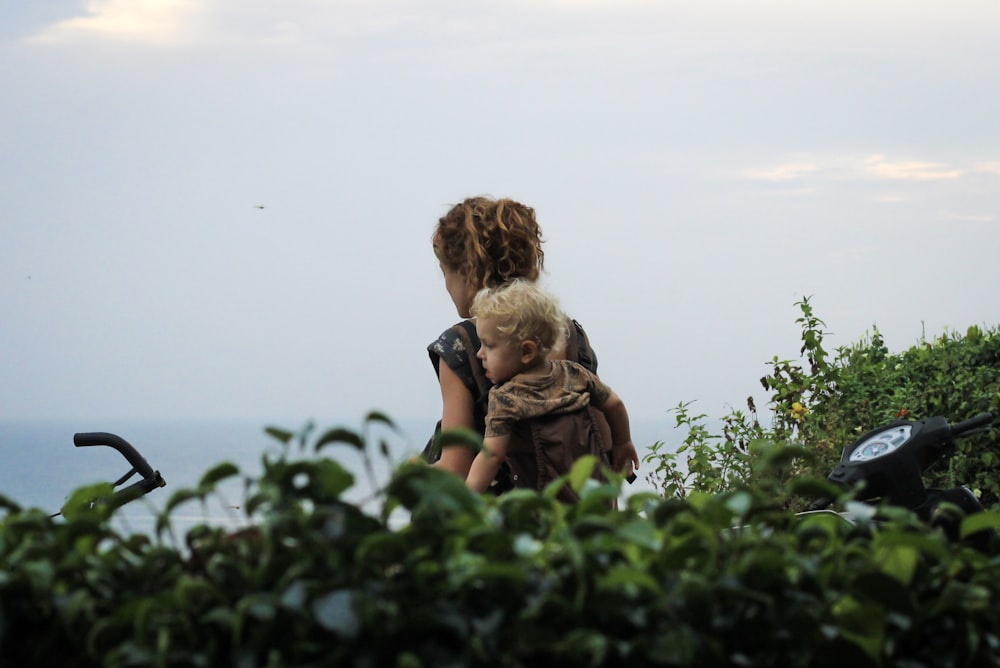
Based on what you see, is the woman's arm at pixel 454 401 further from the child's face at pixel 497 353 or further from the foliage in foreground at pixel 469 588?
the foliage in foreground at pixel 469 588

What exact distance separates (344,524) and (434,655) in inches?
7.1

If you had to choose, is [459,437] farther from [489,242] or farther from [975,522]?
[489,242]

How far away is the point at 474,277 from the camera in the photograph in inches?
156

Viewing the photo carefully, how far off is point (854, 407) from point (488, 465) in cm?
358

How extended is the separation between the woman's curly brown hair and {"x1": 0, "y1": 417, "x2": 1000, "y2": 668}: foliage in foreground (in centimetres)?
261

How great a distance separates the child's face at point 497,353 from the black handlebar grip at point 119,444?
1145 mm

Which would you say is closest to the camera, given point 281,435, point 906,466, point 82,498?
point 281,435

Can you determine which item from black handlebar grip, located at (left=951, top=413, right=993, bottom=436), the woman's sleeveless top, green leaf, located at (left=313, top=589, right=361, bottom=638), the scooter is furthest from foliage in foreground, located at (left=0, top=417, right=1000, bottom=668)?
the woman's sleeveless top

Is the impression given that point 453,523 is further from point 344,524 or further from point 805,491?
point 805,491

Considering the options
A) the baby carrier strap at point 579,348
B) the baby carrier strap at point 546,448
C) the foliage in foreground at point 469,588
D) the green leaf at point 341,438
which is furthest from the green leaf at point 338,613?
the baby carrier strap at point 579,348

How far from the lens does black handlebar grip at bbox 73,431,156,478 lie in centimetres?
367

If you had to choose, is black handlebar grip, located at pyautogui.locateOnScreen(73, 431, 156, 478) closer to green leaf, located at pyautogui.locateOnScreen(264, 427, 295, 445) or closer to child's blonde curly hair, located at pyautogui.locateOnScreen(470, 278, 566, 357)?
child's blonde curly hair, located at pyautogui.locateOnScreen(470, 278, 566, 357)

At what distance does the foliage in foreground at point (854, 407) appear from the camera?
5.62 meters

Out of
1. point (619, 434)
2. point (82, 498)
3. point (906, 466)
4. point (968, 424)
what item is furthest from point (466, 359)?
point (82, 498)
